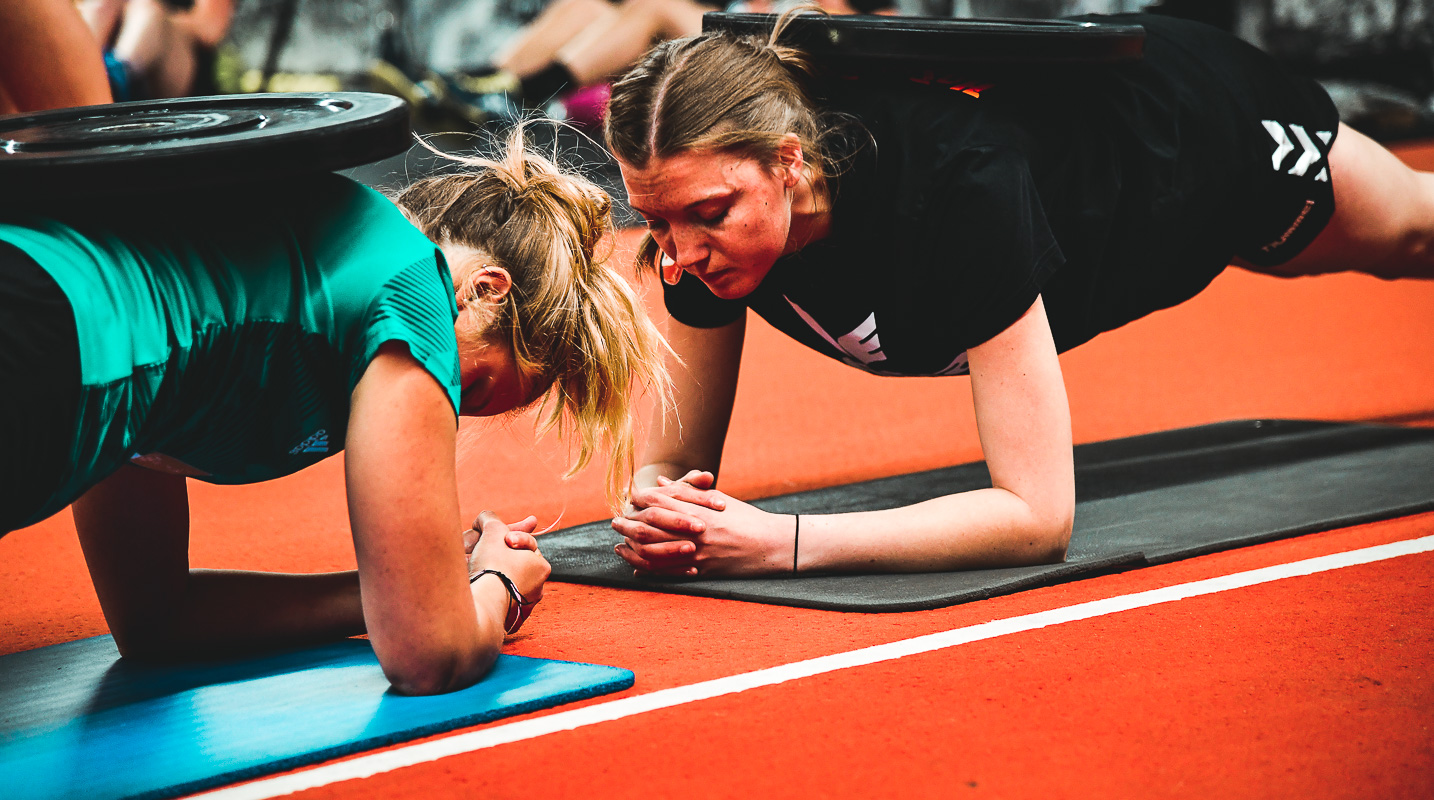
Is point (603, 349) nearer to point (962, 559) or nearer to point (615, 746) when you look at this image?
point (615, 746)

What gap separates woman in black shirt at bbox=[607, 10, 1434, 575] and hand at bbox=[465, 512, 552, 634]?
22 centimetres

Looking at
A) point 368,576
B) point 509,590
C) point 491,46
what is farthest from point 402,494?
point 491,46

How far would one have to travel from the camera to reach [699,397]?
2.56 m

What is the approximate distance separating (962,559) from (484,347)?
89cm

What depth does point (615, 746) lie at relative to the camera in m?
1.50

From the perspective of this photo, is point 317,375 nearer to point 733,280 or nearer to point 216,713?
point 216,713

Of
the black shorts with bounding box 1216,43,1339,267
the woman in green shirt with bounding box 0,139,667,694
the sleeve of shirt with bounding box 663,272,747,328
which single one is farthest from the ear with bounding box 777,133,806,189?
the black shorts with bounding box 1216,43,1339,267

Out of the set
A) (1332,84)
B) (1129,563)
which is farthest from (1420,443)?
(1332,84)

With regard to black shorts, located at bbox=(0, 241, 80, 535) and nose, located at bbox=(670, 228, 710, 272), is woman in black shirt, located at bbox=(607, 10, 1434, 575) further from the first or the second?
black shorts, located at bbox=(0, 241, 80, 535)

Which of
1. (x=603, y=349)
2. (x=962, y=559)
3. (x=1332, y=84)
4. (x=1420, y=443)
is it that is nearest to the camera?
(x=603, y=349)

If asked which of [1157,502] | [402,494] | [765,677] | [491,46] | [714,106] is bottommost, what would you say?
[1157,502]

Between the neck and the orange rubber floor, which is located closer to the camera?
the orange rubber floor

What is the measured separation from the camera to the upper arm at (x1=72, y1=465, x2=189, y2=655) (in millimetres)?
1859

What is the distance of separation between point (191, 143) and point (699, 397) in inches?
51.1
